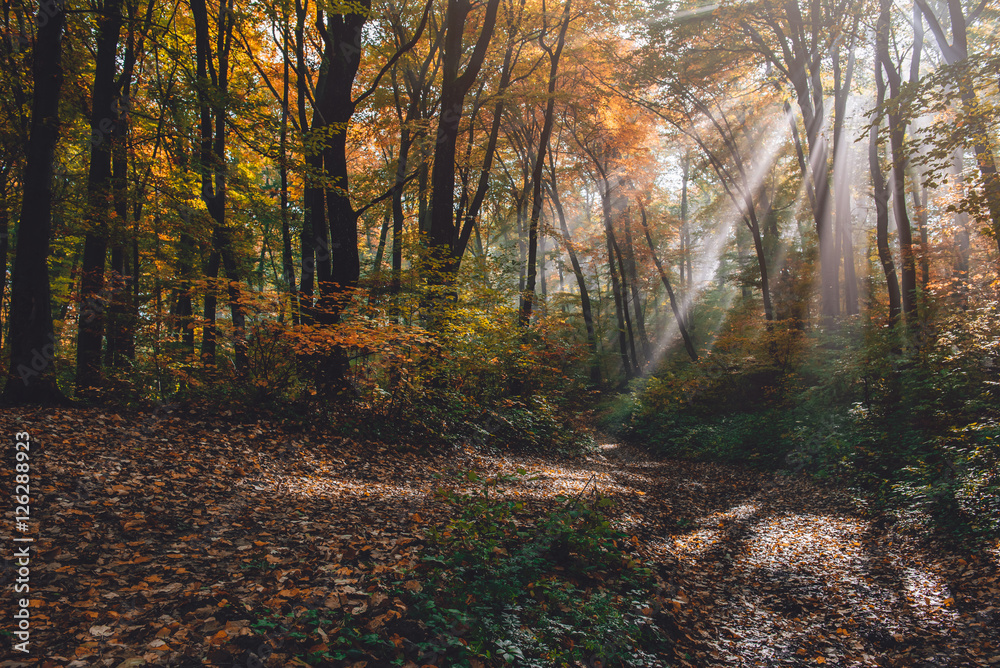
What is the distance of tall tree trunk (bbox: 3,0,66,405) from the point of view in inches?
240

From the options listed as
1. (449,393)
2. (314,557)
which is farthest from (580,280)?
(314,557)

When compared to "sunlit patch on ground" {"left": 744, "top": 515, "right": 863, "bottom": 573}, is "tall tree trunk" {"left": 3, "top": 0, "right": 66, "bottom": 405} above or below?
above

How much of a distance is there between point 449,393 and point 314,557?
645 cm

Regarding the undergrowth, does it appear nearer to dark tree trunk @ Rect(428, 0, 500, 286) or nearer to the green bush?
the green bush

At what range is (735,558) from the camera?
5.79 m

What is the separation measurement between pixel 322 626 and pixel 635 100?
17720mm

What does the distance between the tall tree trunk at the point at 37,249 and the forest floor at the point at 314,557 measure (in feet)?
1.97

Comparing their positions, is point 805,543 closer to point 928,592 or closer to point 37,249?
point 928,592

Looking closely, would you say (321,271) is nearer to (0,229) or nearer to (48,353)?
(48,353)

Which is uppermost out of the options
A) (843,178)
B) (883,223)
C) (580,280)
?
(843,178)

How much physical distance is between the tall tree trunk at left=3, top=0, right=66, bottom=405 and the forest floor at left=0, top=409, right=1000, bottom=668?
1.97 feet

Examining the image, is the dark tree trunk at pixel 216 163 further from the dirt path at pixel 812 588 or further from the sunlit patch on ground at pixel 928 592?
the sunlit patch on ground at pixel 928 592

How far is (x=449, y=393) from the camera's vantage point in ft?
33.5

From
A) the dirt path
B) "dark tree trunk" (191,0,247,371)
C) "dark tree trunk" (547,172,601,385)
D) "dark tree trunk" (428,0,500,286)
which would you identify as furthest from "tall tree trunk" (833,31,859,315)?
"dark tree trunk" (191,0,247,371)
